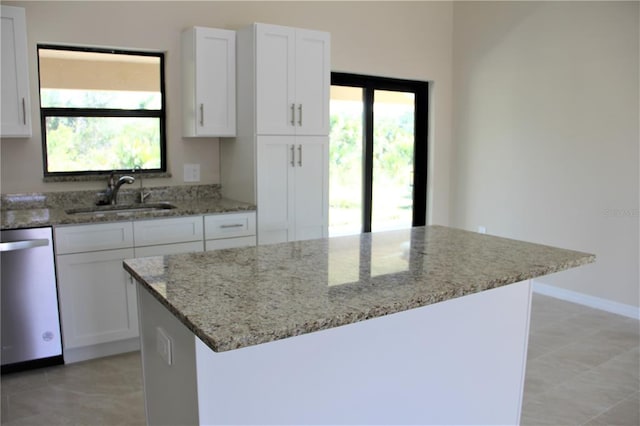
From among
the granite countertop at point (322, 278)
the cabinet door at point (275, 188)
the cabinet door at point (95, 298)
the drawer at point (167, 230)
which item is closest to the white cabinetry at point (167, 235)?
the drawer at point (167, 230)

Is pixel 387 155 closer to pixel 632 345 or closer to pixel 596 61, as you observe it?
pixel 596 61

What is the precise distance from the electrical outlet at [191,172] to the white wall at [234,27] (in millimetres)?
39

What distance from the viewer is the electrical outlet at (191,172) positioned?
398 centimetres

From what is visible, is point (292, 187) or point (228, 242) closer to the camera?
point (228, 242)

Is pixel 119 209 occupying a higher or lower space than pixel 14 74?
lower

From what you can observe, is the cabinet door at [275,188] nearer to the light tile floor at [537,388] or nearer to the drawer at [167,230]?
the drawer at [167,230]

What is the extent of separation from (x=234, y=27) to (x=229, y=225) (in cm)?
160

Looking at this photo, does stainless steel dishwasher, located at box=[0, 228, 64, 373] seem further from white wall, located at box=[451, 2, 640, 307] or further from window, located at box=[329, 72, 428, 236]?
white wall, located at box=[451, 2, 640, 307]

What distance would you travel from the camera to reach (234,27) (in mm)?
4047

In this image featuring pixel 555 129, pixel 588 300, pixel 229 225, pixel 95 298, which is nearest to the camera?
pixel 95 298

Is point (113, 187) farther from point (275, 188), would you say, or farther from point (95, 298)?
point (275, 188)

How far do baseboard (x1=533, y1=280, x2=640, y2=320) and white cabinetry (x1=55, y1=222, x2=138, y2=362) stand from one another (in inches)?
136

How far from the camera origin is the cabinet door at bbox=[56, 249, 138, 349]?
306 cm

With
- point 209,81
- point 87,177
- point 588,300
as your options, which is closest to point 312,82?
point 209,81
